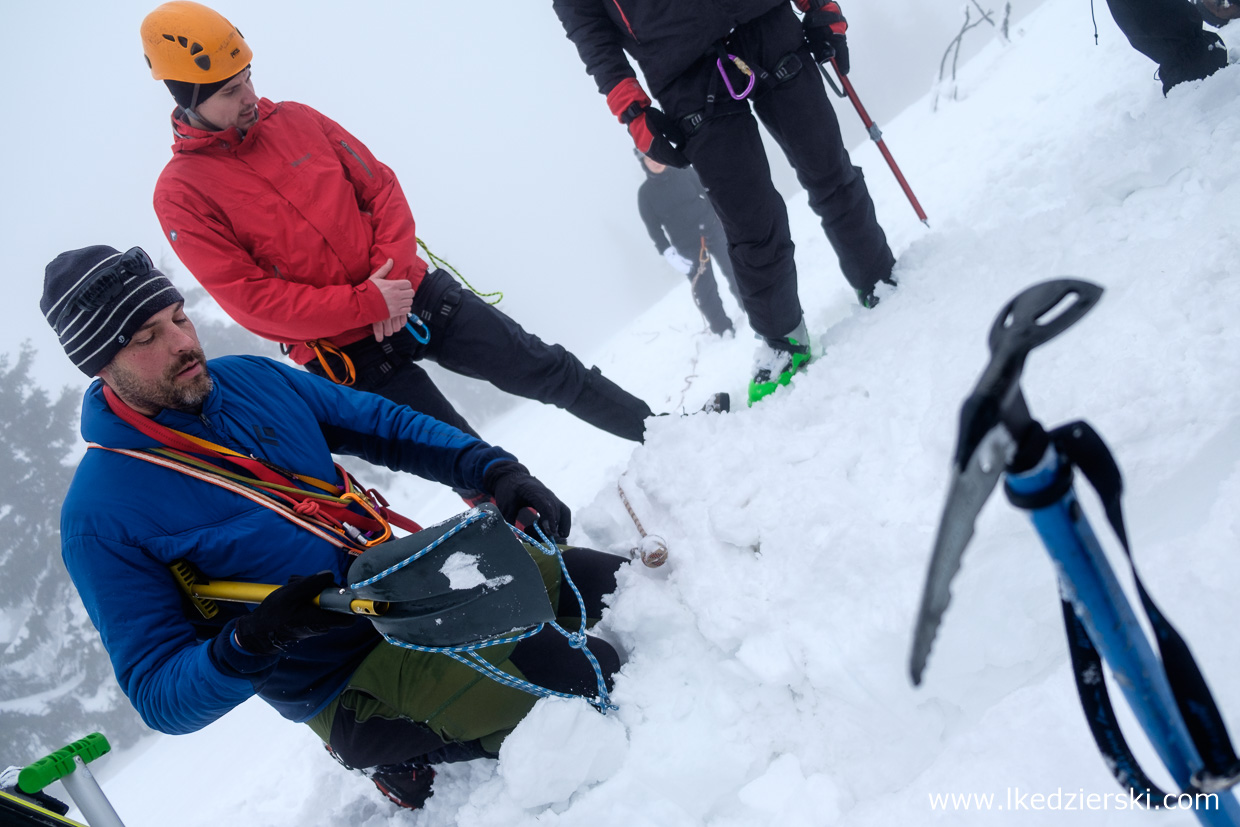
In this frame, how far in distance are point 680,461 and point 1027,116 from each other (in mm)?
3893

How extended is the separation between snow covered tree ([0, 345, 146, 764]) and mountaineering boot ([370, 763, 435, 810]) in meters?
14.7

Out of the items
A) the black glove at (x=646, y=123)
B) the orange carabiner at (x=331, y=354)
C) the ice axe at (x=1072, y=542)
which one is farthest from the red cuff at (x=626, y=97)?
the ice axe at (x=1072, y=542)

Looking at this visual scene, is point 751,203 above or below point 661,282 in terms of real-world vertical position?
above

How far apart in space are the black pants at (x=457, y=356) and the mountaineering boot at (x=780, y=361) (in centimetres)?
82

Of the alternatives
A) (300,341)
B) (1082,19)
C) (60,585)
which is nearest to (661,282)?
(60,585)

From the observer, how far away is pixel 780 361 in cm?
296

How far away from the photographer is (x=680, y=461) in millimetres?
2498

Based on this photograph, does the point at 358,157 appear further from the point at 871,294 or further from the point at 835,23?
the point at 871,294

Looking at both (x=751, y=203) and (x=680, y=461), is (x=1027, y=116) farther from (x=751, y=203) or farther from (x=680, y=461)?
(x=680, y=461)

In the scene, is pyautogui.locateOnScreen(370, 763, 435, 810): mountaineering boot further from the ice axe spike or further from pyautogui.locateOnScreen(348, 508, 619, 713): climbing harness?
the ice axe spike

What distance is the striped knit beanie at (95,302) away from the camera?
181 centimetres

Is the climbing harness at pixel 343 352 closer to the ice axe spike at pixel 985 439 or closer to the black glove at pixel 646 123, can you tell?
the black glove at pixel 646 123

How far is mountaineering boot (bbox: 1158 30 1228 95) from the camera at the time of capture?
3.00 meters

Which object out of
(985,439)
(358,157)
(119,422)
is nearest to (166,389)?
(119,422)
